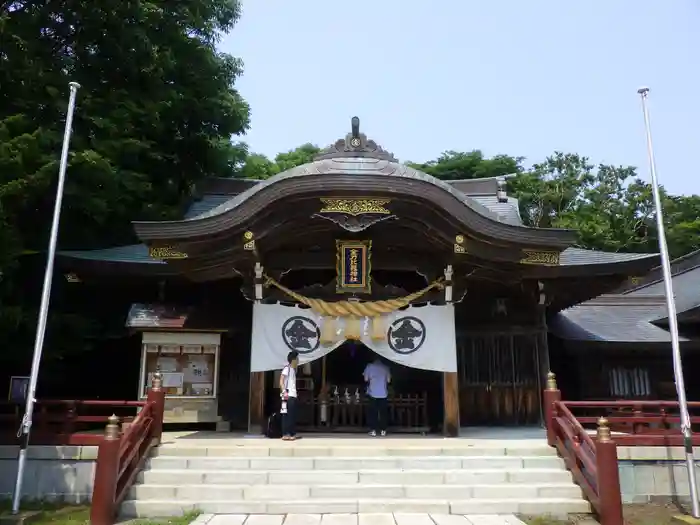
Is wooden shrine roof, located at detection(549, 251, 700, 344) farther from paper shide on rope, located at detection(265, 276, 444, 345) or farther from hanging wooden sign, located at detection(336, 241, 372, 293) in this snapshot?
hanging wooden sign, located at detection(336, 241, 372, 293)

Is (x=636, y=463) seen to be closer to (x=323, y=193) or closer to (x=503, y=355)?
(x=503, y=355)

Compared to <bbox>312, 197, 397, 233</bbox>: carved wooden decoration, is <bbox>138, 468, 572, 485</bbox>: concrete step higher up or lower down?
lower down

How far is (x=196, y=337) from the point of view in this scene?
11.2m

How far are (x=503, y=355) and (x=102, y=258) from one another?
323 inches

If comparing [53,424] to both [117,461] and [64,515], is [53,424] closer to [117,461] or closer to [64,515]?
[64,515]

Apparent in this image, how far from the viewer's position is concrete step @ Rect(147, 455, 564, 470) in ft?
25.7

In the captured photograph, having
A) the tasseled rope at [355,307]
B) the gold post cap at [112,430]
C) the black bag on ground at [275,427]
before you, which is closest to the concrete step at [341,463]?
the gold post cap at [112,430]

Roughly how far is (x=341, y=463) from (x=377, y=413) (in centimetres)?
239

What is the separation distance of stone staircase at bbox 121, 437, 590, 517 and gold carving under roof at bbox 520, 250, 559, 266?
308 centimetres

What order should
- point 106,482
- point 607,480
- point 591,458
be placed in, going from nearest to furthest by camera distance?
point 106,482, point 607,480, point 591,458

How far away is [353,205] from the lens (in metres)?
9.56

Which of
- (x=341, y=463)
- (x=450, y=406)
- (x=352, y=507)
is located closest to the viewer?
(x=352, y=507)

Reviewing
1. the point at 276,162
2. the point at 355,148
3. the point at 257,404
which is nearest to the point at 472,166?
the point at 276,162

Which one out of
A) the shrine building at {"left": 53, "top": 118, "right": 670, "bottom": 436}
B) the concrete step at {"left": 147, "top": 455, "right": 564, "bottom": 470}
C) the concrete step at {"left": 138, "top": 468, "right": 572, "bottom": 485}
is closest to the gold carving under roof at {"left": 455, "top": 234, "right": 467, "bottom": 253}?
the shrine building at {"left": 53, "top": 118, "right": 670, "bottom": 436}
